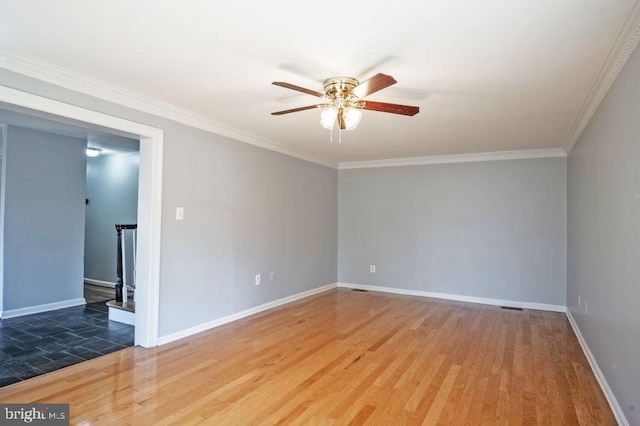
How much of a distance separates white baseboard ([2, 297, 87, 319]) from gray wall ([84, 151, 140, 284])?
110cm

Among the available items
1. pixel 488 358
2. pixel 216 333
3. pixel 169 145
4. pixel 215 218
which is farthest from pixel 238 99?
pixel 488 358

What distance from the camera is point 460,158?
5562 mm

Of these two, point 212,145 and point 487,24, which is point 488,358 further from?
point 212,145

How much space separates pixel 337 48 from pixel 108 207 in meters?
5.92

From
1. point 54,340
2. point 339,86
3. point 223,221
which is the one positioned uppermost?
point 339,86

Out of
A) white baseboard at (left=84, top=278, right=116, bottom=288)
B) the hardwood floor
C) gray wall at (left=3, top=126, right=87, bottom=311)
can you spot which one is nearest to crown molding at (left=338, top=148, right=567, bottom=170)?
the hardwood floor

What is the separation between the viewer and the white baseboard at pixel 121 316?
4.15 m

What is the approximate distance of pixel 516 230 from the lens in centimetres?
522

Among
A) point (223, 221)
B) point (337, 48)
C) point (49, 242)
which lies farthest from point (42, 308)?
point (337, 48)

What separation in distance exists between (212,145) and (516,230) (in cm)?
430

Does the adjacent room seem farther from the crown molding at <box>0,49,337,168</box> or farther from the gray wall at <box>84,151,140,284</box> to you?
the crown molding at <box>0,49,337,168</box>

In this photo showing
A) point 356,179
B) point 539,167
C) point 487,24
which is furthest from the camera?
point 356,179

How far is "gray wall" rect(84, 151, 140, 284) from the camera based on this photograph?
245 inches

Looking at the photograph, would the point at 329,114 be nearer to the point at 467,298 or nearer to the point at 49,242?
the point at 467,298
